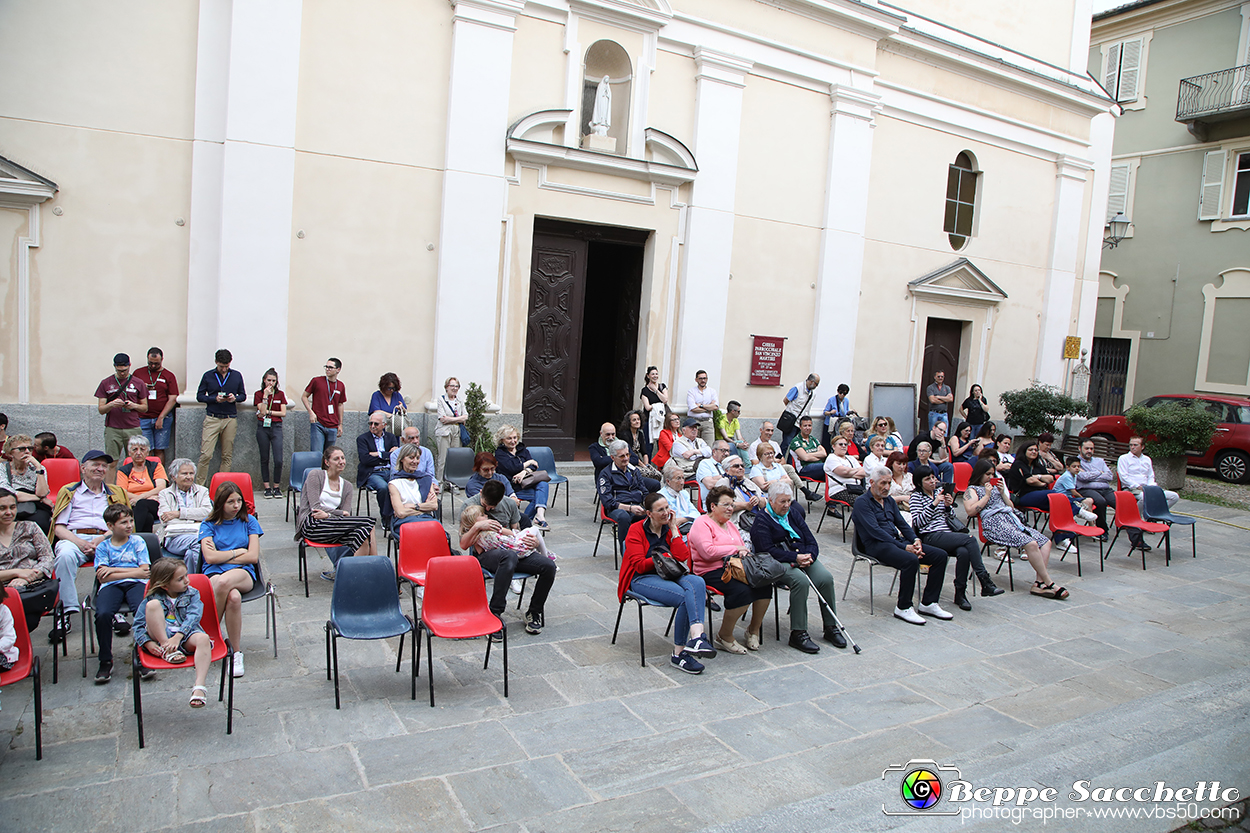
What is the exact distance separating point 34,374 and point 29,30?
12.5 ft

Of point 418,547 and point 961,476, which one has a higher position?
point 961,476

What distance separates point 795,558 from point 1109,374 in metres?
21.5

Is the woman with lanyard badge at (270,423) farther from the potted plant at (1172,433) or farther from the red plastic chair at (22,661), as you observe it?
the potted plant at (1172,433)

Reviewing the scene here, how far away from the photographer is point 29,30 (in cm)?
923

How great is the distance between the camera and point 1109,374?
24.0 meters

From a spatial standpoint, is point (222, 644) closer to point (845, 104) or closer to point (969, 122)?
point (845, 104)

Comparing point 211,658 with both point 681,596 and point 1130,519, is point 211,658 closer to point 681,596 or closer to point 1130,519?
point 681,596

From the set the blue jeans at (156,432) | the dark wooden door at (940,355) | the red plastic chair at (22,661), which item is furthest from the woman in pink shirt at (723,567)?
the dark wooden door at (940,355)

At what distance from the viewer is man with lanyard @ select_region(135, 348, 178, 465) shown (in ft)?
31.4

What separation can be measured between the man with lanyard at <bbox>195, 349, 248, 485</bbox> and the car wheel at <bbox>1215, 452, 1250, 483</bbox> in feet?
59.8

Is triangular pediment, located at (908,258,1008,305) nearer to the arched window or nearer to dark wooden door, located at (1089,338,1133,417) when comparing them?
the arched window

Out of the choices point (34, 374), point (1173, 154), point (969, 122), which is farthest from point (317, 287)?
A: point (1173, 154)

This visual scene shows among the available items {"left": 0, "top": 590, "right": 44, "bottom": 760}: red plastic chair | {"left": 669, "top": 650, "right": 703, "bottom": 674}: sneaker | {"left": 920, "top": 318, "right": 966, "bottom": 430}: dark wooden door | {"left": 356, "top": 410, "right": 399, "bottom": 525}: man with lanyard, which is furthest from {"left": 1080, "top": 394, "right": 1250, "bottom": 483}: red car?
{"left": 0, "top": 590, "right": 44, "bottom": 760}: red plastic chair

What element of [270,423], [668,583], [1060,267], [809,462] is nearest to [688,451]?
[809,462]
